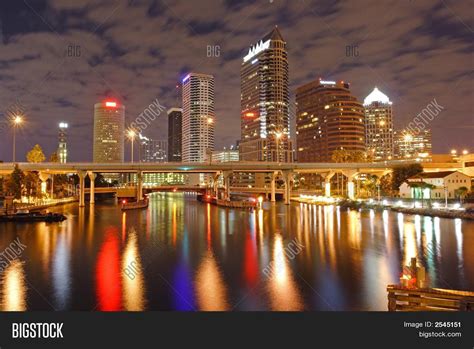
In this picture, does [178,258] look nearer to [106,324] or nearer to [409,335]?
[106,324]

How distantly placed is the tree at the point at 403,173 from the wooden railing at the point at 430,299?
85.1m

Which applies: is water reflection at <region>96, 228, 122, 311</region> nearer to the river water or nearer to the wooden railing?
the river water

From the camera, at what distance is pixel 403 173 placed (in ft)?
300

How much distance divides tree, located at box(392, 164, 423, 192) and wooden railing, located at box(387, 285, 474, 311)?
8511 centimetres

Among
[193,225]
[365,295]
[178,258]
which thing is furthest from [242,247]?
[193,225]

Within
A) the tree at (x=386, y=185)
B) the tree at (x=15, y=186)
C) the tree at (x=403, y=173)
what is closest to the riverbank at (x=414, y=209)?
→ the tree at (x=403, y=173)

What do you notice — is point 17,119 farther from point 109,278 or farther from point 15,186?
point 109,278

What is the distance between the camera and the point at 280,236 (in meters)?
41.8

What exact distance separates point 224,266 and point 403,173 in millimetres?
80029

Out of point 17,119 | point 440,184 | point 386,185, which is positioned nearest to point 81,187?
point 17,119

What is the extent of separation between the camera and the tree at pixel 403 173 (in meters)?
89.9

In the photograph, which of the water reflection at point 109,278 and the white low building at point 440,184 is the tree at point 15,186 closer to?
the water reflection at point 109,278

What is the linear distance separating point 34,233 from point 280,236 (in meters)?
31.2

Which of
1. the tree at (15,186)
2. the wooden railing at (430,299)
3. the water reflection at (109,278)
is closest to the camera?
the wooden railing at (430,299)
